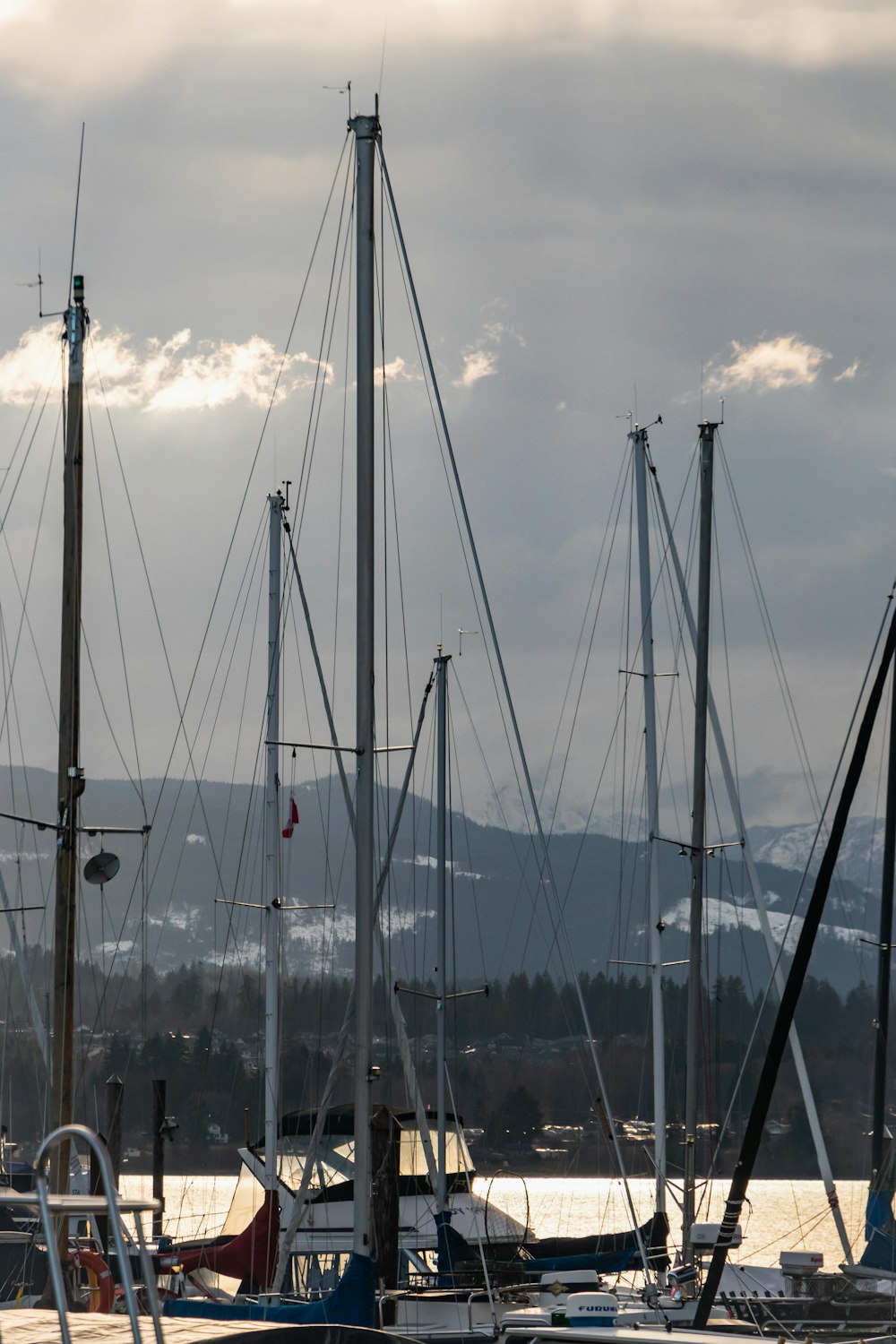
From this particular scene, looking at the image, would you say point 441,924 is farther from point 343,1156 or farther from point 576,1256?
point 576,1256

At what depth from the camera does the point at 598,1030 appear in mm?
128500

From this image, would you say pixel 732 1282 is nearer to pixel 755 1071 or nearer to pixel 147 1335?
pixel 147 1335

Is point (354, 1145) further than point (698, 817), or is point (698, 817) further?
point (698, 817)

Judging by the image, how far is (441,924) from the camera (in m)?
34.2

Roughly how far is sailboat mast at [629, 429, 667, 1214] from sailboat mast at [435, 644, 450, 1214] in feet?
13.4

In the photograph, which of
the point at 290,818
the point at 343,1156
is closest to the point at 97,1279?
the point at 290,818

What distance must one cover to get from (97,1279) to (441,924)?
12.4 metres

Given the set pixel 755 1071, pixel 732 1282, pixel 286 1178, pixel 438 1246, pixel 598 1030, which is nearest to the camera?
pixel 732 1282

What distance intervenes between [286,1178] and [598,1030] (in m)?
101

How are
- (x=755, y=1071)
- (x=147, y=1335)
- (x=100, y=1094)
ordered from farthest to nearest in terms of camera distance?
(x=755, y=1071) → (x=100, y=1094) → (x=147, y=1335)

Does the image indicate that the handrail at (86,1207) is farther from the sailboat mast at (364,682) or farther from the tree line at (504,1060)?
the tree line at (504,1060)

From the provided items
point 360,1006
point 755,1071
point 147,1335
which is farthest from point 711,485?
point 755,1071

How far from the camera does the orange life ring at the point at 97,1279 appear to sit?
20.9 metres

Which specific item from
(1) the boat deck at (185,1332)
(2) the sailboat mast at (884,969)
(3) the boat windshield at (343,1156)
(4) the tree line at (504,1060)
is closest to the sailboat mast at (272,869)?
(3) the boat windshield at (343,1156)
